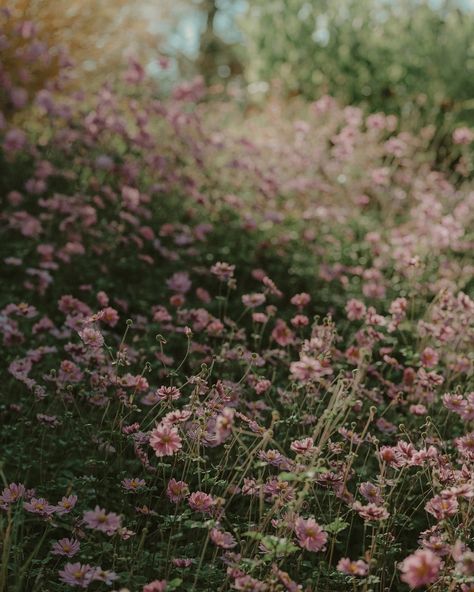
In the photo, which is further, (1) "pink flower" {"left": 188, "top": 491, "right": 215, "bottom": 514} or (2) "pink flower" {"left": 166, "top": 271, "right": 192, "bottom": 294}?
(2) "pink flower" {"left": 166, "top": 271, "right": 192, "bottom": 294}

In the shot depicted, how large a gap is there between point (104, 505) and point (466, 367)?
1.75 metres

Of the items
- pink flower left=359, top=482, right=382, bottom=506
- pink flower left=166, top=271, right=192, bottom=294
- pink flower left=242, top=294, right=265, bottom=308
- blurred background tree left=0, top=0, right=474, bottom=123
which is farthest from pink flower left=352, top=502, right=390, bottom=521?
blurred background tree left=0, top=0, right=474, bottom=123

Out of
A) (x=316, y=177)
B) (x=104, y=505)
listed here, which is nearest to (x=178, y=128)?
(x=316, y=177)

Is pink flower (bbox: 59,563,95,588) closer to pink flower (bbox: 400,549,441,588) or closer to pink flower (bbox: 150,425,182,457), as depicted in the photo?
pink flower (bbox: 150,425,182,457)

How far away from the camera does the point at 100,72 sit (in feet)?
26.6

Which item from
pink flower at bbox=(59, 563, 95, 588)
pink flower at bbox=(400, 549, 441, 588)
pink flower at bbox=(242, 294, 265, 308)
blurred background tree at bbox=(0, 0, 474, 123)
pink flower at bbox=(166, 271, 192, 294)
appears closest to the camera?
pink flower at bbox=(400, 549, 441, 588)

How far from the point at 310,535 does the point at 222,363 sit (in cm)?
135

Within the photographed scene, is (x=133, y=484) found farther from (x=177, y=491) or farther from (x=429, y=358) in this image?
(x=429, y=358)

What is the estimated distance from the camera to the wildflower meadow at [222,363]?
207 centimetres

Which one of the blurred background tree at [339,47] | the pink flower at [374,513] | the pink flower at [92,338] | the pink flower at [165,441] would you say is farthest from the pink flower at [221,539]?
the blurred background tree at [339,47]

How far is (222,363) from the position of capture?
3.22 m

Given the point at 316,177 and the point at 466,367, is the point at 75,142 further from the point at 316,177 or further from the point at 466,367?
the point at 466,367

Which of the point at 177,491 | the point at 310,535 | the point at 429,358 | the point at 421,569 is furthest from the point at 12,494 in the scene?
the point at 429,358

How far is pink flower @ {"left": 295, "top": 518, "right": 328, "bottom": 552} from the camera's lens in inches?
76.0
